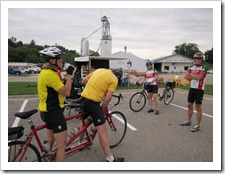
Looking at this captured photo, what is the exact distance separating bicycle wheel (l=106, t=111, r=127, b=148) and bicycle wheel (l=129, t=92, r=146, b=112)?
256cm

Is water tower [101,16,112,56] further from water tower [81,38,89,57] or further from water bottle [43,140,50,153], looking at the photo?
water bottle [43,140,50,153]

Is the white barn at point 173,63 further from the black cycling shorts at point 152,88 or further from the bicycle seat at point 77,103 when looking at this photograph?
the bicycle seat at point 77,103

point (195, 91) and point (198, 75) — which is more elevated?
point (198, 75)

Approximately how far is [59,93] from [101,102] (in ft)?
3.05

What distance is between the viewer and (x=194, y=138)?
4242mm

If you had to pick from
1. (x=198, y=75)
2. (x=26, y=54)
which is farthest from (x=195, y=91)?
(x=26, y=54)

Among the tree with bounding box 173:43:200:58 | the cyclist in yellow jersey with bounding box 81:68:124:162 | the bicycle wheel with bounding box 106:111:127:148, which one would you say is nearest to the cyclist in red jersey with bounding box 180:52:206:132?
the bicycle wheel with bounding box 106:111:127:148

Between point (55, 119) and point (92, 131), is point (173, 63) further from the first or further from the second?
point (55, 119)

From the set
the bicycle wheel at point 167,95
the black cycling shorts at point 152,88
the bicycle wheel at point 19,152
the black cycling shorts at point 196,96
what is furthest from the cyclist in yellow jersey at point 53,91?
the bicycle wheel at point 167,95

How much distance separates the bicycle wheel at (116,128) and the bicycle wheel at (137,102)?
2.56m

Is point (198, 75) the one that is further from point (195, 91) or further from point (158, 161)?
point (158, 161)

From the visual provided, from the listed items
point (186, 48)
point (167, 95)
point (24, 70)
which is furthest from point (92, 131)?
point (186, 48)

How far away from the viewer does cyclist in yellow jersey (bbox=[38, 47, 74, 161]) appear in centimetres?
238

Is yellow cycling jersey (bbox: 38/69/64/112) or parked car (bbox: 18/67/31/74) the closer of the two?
yellow cycling jersey (bbox: 38/69/64/112)
